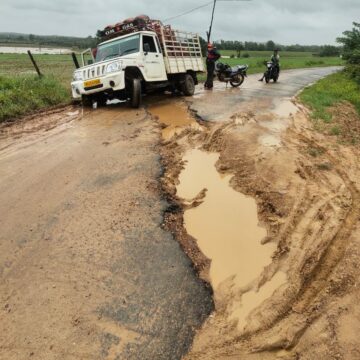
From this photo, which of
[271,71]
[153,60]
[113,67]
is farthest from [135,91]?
[271,71]

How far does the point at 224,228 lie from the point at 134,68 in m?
6.73

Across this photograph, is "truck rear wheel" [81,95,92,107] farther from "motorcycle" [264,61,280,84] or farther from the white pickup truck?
"motorcycle" [264,61,280,84]

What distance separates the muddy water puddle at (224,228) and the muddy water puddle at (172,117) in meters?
2.11

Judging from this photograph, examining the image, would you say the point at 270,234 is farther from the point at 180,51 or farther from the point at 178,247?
the point at 180,51

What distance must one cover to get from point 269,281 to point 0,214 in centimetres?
323

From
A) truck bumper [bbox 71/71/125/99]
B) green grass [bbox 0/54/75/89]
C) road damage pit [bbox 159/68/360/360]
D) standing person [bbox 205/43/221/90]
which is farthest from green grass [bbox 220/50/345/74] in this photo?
road damage pit [bbox 159/68/360/360]

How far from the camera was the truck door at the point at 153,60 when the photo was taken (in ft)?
32.4

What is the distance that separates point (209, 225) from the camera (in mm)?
4152

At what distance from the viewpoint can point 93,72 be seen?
→ 9383mm

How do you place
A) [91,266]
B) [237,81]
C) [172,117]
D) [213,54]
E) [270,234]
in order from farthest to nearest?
[237,81] → [213,54] → [172,117] → [270,234] → [91,266]

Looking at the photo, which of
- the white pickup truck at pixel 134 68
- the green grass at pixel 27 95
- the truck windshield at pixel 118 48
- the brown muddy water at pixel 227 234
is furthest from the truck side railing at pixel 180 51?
the brown muddy water at pixel 227 234

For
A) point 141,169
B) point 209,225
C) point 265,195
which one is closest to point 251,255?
point 209,225

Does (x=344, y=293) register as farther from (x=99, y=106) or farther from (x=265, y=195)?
(x=99, y=106)

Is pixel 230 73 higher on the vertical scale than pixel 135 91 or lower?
lower
